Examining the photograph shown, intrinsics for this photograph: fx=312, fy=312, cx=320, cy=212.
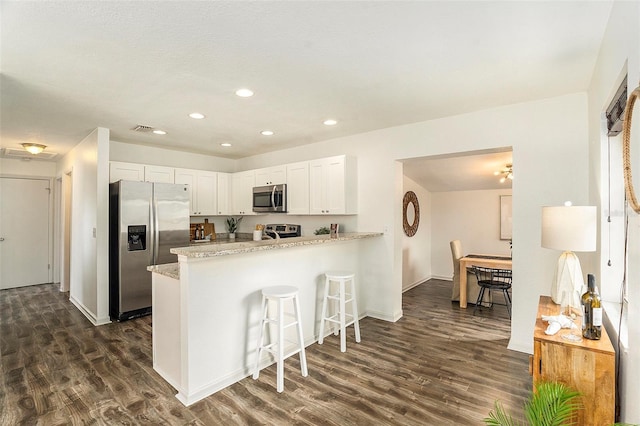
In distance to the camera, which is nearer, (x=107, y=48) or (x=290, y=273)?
(x=107, y=48)

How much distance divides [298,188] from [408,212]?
8.29 feet

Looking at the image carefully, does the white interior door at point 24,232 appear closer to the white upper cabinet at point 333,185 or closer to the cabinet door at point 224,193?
the cabinet door at point 224,193

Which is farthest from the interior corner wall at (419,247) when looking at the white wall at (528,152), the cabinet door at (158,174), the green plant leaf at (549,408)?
the green plant leaf at (549,408)

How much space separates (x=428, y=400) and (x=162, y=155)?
512cm

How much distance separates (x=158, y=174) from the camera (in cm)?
481

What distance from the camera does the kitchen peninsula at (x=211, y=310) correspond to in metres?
2.35

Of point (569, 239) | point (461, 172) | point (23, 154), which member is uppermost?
point (23, 154)

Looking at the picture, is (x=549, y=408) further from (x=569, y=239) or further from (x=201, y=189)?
(x=201, y=189)

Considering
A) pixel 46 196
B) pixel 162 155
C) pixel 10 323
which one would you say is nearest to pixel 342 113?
pixel 162 155

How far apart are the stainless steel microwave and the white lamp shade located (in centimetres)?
344

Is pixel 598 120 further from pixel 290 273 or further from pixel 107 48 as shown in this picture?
pixel 107 48

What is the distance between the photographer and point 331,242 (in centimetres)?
359

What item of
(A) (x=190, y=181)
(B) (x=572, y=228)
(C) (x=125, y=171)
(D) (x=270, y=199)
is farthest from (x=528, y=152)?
(C) (x=125, y=171)

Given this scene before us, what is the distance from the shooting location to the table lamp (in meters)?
1.97
